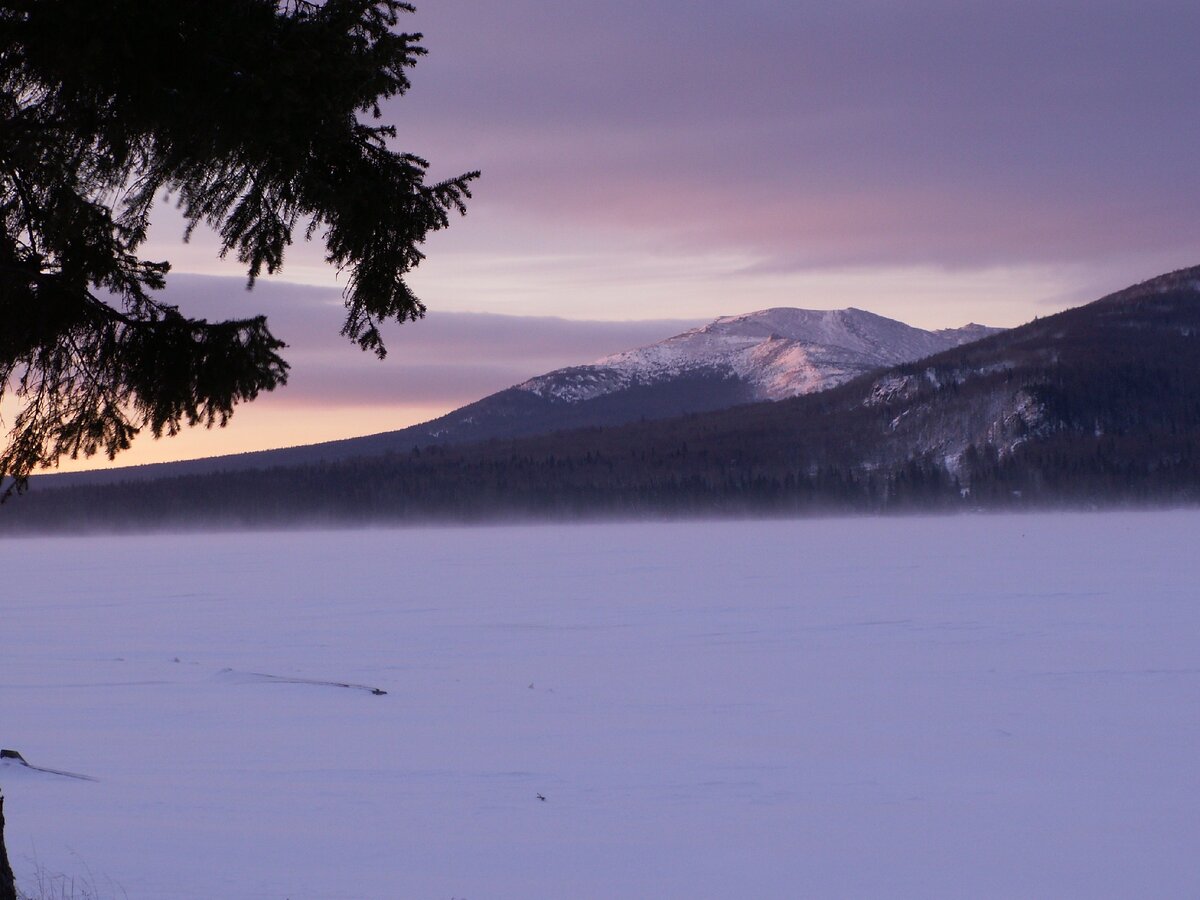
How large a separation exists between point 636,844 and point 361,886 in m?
2.03

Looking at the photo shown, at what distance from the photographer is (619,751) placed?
12.2 m

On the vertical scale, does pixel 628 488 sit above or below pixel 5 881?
above

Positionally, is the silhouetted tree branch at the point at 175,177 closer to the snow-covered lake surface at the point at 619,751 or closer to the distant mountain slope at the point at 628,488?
the snow-covered lake surface at the point at 619,751

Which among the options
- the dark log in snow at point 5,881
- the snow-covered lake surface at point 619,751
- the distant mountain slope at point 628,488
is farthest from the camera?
the distant mountain slope at point 628,488

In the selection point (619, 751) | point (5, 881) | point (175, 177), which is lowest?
point (619, 751)

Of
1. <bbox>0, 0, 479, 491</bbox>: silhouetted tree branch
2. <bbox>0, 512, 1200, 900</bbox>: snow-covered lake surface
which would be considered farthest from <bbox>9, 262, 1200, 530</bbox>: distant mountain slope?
<bbox>0, 0, 479, 491</bbox>: silhouetted tree branch

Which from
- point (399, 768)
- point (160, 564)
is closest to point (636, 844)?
point (399, 768)

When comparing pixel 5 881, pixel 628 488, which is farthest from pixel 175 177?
pixel 628 488

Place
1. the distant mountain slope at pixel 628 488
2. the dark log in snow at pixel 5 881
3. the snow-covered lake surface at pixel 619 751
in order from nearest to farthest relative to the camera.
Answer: the dark log in snow at pixel 5 881, the snow-covered lake surface at pixel 619 751, the distant mountain slope at pixel 628 488

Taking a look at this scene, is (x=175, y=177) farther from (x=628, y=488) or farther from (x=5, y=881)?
(x=628, y=488)

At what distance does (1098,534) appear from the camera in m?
67.8

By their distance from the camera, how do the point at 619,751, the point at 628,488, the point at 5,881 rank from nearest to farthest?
the point at 5,881 < the point at 619,751 < the point at 628,488

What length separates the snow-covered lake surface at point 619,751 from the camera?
8430mm

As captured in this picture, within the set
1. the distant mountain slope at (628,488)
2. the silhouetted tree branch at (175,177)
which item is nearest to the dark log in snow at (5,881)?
the silhouetted tree branch at (175,177)
